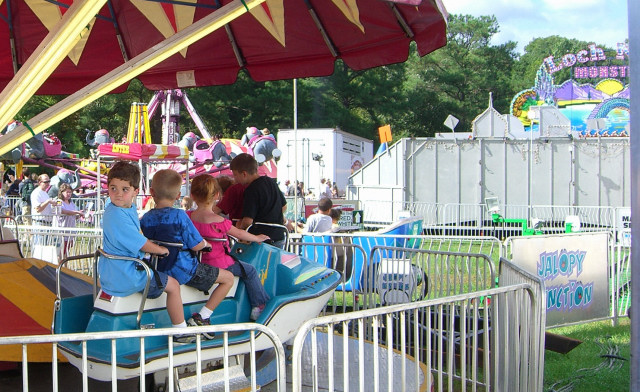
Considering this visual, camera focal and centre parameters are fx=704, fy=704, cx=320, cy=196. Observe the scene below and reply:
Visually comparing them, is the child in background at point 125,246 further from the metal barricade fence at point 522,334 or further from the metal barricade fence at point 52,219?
the metal barricade fence at point 52,219

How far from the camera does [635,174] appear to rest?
3881mm

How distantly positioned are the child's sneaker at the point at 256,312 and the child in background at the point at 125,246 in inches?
24.9

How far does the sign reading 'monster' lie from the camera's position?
8094 mm

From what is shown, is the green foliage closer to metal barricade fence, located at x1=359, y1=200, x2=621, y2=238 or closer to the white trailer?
the white trailer

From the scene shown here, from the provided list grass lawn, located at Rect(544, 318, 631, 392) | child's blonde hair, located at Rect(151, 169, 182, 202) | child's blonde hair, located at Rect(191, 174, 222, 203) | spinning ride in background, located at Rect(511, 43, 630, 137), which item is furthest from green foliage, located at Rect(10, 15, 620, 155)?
child's blonde hair, located at Rect(151, 169, 182, 202)

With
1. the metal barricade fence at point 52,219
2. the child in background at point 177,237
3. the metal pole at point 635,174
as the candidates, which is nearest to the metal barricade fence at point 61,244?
the metal barricade fence at point 52,219

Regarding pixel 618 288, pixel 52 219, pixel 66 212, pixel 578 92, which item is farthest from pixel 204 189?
pixel 578 92

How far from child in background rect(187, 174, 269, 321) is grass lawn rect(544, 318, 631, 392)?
2.74 m

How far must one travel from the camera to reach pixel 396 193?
21109mm

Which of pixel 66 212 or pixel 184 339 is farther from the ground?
pixel 66 212

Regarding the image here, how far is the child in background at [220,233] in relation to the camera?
183 inches

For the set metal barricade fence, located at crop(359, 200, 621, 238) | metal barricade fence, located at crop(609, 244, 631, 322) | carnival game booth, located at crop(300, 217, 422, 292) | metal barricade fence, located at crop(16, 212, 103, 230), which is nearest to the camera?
carnival game booth, located at crop(300, 217, 422, 292)

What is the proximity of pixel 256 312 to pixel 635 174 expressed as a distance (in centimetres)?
248

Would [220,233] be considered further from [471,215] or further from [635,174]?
[471,215]
